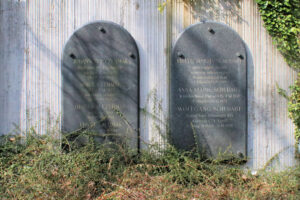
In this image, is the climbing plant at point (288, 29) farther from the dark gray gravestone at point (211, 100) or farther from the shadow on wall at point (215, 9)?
the dark gray gravestone at point (211, 100)

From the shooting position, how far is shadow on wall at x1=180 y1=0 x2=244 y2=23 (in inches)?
159

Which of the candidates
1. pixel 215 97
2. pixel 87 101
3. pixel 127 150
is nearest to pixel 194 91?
pixel 215 97

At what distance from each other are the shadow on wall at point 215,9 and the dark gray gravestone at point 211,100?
254mm

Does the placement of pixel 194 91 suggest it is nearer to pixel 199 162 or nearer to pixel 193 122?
pixel 193 122

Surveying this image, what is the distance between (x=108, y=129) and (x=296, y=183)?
2676mm

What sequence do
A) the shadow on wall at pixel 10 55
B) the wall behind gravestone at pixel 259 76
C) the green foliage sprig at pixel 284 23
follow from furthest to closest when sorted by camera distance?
the shadow on wall at pixel 10 55 → the wall behind gravestone at pixel 259 76 → the green foliage sprig at pixel 284 23

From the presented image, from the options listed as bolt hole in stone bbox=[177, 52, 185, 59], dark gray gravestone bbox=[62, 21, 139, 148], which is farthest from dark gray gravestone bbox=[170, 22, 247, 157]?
dark gray gravestone bbox=[62, 21, 139, 148]

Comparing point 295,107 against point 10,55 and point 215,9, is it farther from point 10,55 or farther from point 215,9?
point 10,55

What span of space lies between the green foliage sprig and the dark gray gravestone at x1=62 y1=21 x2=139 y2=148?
2.00 m

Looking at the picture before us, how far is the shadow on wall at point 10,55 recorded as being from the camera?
409 centimetres

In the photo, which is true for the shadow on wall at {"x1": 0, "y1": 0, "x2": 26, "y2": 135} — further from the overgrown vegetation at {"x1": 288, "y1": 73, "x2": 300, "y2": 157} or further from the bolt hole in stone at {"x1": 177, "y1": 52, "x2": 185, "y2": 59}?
the overgrown vegetation at {"x1": 288, "y1": 73, "x2": 300, "y2": 157}

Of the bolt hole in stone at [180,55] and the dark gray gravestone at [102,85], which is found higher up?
the bolt hole in stone at [180,55]

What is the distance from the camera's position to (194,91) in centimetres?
394

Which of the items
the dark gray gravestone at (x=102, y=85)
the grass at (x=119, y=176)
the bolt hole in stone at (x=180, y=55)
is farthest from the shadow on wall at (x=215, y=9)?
the grass at (x=119, y=176)
